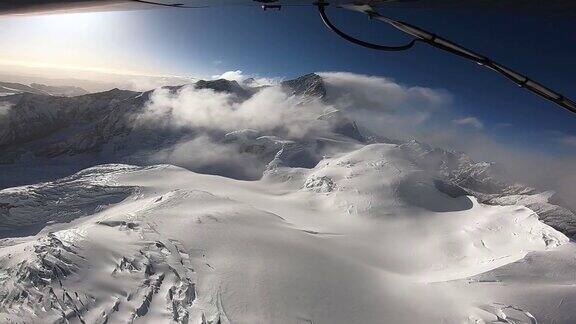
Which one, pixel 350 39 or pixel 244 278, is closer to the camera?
pixel 350 39

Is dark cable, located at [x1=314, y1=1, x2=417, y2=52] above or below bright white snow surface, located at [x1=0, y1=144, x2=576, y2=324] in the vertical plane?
above

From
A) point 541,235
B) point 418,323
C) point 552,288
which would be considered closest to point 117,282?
point 418,323

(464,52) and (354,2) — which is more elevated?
(354,2)

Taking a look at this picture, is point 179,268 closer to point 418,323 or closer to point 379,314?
point 379,314

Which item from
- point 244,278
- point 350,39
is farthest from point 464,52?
point 244,278

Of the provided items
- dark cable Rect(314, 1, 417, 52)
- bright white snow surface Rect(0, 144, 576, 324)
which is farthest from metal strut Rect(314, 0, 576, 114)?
bright white snow surface Rect(0, 144, 576, 324)

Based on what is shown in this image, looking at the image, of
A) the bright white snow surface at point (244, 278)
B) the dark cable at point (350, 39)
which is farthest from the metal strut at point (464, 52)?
the bright white snow surface at point (244, 278)

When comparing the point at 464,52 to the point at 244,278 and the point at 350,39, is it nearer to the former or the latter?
the point at 350,39

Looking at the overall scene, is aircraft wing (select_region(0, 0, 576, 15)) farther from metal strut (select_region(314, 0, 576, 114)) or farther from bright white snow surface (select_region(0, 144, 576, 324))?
bright white snow surface (select_region(0, 144, 576, 324))

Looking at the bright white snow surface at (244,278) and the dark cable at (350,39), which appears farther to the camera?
the bright white snow surface at (244,278)

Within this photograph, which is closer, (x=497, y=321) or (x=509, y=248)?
(x=497, y=321)

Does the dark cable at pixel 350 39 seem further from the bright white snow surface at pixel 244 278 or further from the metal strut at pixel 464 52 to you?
the bright white snow surface at pixel 244 278
